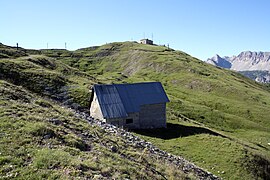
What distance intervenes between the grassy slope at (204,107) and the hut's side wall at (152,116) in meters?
3.81

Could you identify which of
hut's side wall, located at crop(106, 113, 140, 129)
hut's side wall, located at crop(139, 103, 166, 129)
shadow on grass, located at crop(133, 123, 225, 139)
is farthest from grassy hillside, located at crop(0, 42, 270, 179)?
hut's side wall, located at crop(106, 113, 140, 129)

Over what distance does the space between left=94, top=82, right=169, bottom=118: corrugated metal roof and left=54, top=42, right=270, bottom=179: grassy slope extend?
6.45 meters

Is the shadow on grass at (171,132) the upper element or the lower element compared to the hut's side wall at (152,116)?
lower

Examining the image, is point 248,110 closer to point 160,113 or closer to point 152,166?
point 160,113

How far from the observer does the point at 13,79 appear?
187 ft

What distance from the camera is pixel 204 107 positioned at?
8394 centimetres

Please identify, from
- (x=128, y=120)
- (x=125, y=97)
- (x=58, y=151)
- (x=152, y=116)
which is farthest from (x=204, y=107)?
(x=58, y=151)

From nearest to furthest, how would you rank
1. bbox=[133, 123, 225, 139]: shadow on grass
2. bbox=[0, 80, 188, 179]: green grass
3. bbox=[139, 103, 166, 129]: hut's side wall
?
bbox=[0, 80, 188, 179]: green grass
bbox=[133, 123, 225, 139]: shadow on grass
bbox=[139, 103, 166, 129]: hut's side wall

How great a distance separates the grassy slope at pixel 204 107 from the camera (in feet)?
116

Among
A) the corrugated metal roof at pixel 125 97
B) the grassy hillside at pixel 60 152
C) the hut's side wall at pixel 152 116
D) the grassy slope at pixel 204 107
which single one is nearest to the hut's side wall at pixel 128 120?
the corrugated metal roof at pixel 125 97

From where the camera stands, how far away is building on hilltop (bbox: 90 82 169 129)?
1774 inches

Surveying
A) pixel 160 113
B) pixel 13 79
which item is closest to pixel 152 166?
pixel 160 113

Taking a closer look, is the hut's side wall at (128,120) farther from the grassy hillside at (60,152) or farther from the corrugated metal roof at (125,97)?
the grassy hillside at (60,152)

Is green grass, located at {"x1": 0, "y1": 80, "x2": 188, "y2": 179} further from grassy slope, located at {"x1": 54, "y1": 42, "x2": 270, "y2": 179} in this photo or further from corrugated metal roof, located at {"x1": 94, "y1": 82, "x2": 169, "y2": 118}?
corrugated metal roof, located at {"x1": 94, "y1": 82, "x2": 169, "y2": 118}
